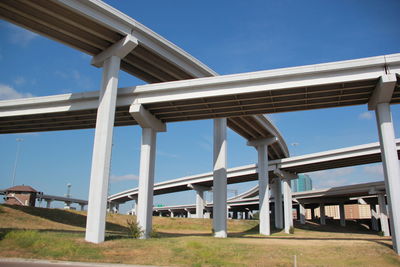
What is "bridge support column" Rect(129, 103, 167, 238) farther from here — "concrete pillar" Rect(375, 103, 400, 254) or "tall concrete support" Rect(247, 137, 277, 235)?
"tall concrete support" Rect(247, 137, 277, 235)

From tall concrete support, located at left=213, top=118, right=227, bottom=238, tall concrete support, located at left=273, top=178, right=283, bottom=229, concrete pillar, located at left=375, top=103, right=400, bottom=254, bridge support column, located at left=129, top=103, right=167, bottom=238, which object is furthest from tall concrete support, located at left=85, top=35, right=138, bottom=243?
tall concrete support, located at left=273, top=178, right=283, bottom=229

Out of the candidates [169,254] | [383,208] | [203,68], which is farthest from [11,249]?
[383,208]

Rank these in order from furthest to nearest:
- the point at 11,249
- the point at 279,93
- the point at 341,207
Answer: the point at 341,207, the point at 279,93, the point at 11,249

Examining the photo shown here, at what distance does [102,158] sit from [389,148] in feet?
59.8

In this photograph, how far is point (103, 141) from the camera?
74.0 feet

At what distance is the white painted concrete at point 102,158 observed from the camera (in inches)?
835

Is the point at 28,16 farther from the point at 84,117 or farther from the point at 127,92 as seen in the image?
the point at 84,117

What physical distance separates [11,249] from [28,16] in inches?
573

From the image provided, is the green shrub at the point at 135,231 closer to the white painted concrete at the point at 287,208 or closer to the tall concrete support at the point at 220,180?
the tall concrete support at the point at 220,180

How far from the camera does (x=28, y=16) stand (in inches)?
889

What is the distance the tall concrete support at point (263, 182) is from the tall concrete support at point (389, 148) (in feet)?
70.7

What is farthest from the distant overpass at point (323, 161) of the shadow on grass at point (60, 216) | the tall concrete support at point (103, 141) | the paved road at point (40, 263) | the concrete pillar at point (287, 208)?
the paved road at point (40, 263)

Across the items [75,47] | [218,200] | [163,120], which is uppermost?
[75,47]

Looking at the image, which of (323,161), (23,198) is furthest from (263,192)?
(23,198)
